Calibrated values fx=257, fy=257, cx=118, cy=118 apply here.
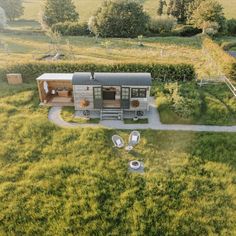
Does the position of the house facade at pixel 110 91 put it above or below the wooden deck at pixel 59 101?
above

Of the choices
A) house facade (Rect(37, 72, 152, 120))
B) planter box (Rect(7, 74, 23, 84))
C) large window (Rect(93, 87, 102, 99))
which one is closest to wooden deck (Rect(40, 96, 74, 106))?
house facade (Rect(37, 72, 152, 120))

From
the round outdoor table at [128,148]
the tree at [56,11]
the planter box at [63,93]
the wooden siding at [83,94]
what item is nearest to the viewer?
the round outdoor table at [128,148]

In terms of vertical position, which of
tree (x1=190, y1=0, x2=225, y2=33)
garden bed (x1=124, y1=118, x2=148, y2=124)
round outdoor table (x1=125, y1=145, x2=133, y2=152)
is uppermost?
tree (x1=190, y1=0, x2=225, y2=33)

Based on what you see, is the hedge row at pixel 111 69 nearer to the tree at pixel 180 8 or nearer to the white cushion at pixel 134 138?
the white cushion at pixel 134 138

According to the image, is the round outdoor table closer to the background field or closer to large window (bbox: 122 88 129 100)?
large window (bbox: 122 88 129 100)

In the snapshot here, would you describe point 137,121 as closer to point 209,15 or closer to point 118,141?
point 118,141

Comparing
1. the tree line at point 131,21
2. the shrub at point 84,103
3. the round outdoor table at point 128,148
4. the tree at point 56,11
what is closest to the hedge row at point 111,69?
the shrub at point 84,103
